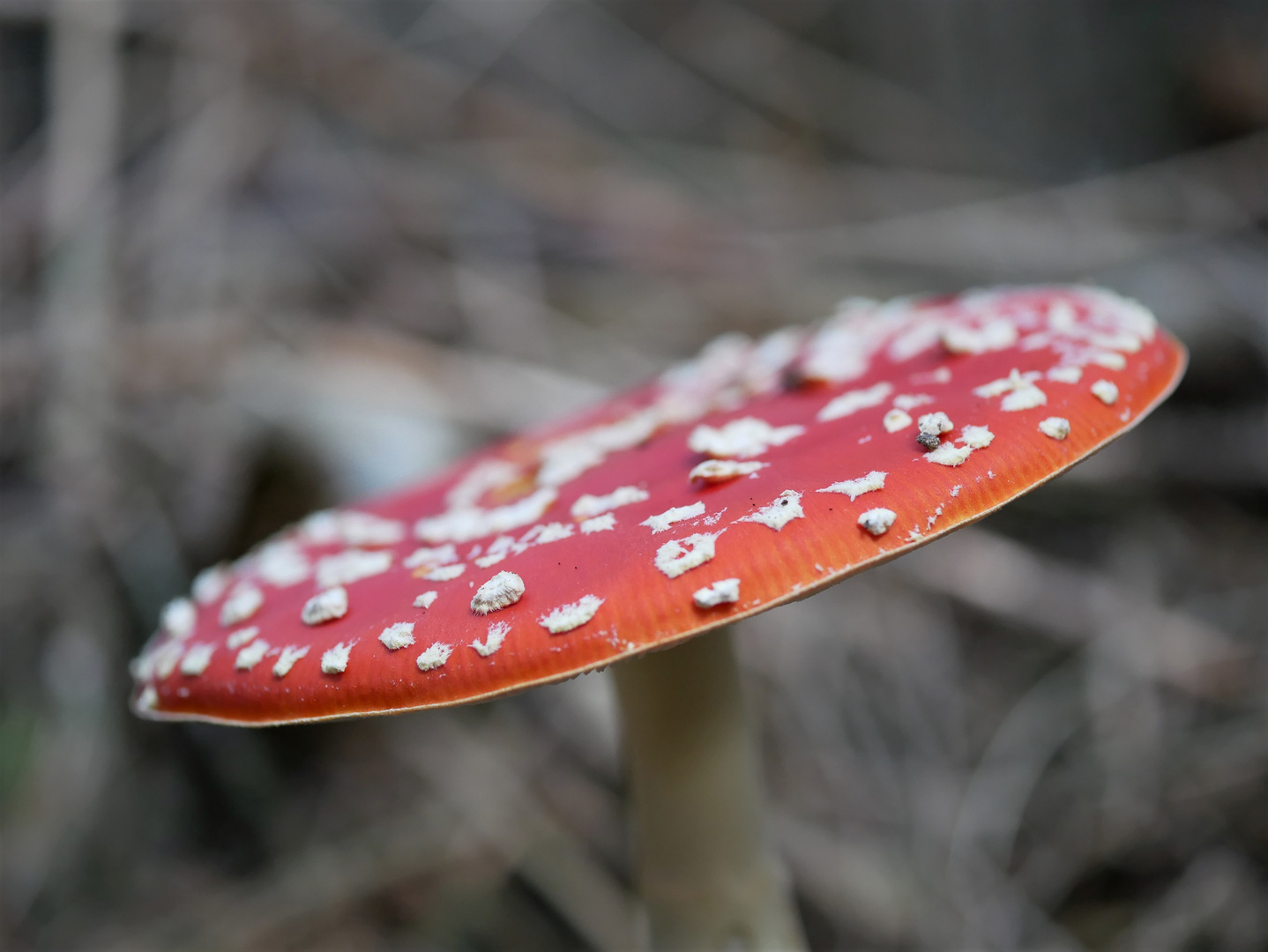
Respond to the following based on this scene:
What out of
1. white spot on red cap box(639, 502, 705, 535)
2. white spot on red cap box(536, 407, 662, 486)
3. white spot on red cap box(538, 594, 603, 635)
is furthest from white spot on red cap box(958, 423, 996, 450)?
white spot on red cap box(536, 407, 662, 486)

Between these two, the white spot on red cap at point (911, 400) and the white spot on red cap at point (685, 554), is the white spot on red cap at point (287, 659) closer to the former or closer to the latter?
the white spot on red cap at point (685, 554)

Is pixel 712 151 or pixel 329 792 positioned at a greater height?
pixel 712 151

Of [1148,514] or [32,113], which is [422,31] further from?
[1148,514]

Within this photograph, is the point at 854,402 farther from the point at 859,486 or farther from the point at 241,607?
the point at 241,607

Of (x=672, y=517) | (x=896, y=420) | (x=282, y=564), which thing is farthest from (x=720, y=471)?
(x=282, y=564)

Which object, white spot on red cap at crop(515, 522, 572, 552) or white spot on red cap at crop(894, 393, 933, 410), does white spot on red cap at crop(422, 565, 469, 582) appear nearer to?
white spot on red cap at crop(515, 522, 572, 552)

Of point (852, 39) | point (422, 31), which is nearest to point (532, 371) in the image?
point (422, 31)

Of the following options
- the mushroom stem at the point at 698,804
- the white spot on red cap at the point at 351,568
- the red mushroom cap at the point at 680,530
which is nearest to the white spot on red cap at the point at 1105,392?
the red mushroom cap at the point at 680,530
